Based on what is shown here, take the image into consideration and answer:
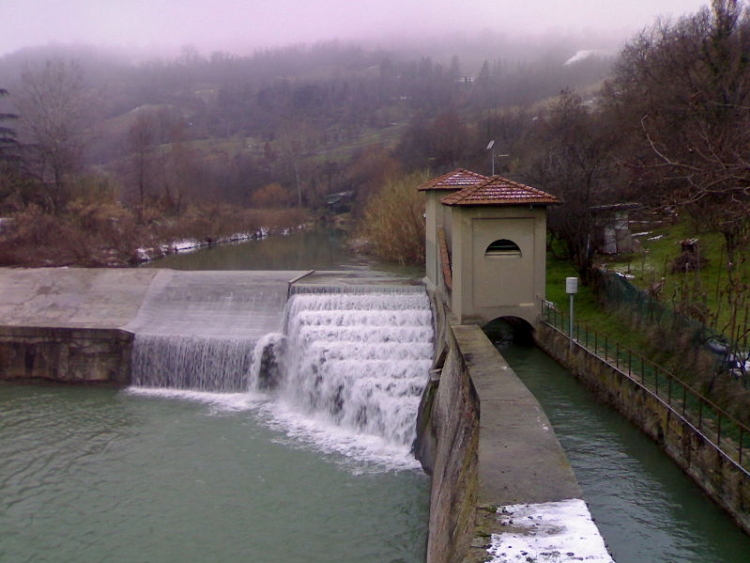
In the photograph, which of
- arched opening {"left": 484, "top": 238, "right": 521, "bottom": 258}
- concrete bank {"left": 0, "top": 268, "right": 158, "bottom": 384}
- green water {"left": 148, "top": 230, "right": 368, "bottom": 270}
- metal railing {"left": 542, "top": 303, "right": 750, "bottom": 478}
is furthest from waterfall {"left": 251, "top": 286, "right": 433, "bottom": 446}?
green water {"left": 148, "top": 230, "right": 368, "bottom": 270}

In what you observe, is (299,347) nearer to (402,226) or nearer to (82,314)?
(82,314)

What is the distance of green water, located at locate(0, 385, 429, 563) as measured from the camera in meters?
9.40

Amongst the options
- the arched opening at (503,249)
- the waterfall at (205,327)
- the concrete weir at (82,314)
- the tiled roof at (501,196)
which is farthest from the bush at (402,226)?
the tiled roof at (501,196)

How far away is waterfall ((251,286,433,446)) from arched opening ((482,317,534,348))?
1789 mm

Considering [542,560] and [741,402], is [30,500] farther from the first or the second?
[741,402]

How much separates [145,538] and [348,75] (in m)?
180

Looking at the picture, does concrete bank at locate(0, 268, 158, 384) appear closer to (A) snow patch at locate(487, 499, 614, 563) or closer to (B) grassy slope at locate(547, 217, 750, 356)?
(B) grassy slope at locate(547, 217, 750, 356)

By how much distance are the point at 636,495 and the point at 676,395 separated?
228cm

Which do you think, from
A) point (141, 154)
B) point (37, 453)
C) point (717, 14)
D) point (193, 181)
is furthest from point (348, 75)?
point (37, 453)

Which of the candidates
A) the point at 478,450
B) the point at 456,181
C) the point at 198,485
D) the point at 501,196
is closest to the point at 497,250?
the point at 501,196

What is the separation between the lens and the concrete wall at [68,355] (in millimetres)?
17109

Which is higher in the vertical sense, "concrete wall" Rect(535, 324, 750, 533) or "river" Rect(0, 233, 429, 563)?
"concrete wall" Rect(535, 324, 750, 533)

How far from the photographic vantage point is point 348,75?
181 m

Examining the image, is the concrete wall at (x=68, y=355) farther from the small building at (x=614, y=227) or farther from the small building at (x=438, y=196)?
the small building at (x=614, y=227)
